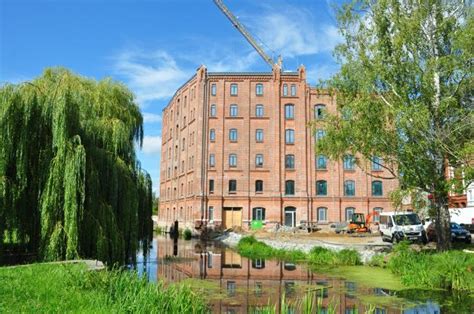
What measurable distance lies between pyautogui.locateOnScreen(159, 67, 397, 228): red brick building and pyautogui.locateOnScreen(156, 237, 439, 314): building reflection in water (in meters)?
20.2

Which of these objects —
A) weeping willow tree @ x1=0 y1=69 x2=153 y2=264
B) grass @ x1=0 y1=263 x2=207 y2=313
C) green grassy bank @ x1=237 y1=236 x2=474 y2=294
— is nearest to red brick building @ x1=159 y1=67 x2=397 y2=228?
green grassy bank @ x1=237 y1=236 x2=474 y2=294

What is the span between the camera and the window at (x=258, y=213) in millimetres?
45938

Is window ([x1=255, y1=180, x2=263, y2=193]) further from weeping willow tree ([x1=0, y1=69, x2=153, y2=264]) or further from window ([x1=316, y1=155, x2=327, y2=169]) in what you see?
weeping willow tree ([x1=0, y1=69, x2=153, y2=264])

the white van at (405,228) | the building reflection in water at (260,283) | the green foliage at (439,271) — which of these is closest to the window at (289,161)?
the white van at (405,228)

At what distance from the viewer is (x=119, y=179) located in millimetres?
15680

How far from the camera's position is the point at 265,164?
1834 inches

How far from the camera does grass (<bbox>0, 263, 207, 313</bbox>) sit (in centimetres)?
768

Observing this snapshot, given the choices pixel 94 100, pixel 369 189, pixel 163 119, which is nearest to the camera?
pixel 94 100

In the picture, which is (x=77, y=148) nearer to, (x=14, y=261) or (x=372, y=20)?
(x=14, y=261)

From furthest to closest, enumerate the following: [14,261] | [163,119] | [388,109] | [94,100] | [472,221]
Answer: [163,119], [472,221], [388,109], [94,100], [14,261]

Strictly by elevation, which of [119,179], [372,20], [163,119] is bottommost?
[119,179]

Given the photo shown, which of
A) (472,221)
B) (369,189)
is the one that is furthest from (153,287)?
(369,189)

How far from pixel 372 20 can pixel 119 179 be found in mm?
13228

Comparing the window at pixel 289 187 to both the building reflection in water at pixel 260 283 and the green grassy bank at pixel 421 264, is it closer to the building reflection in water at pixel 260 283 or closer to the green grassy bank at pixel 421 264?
the building reflection in water at pixel 260 283
